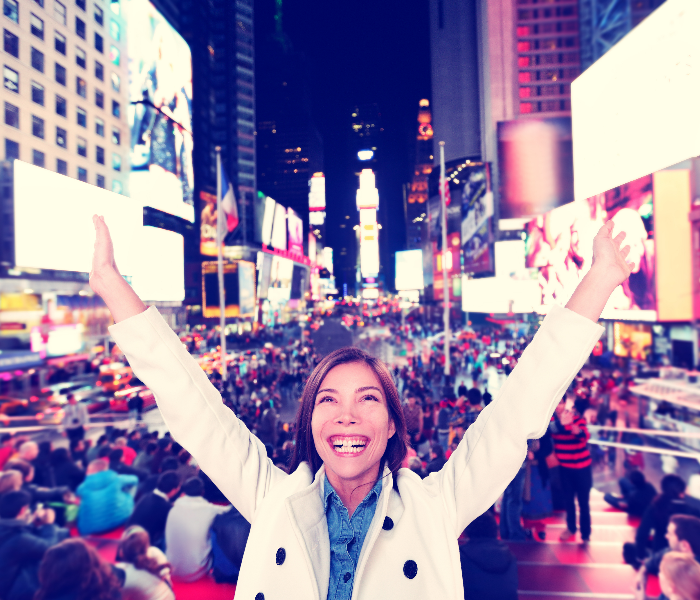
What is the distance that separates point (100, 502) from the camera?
173 inches

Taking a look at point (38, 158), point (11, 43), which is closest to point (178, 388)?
point (11, 43)

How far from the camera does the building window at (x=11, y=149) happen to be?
5479mm

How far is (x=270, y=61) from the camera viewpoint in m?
76.1

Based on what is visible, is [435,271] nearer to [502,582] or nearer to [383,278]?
[502,582]

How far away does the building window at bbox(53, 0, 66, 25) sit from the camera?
21.8 ft

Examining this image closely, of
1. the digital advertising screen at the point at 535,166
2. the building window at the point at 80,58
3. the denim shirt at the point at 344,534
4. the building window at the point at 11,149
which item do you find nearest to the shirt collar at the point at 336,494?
the denim shirt at the point at 344,534

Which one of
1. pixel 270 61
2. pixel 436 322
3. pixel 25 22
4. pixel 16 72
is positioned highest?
pixel 270 61

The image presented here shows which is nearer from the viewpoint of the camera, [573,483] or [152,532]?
[152,532]

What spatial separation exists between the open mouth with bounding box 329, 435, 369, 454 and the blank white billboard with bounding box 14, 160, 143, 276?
4.89 meters

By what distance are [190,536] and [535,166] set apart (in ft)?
133

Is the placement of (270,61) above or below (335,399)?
above

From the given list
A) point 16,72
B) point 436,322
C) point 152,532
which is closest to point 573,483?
point 152,532

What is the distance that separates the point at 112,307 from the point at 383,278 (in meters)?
167

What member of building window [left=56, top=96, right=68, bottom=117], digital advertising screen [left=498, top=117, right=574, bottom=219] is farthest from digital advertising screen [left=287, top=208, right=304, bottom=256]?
building window [left=56, top=96, right=68, bottom=117]
